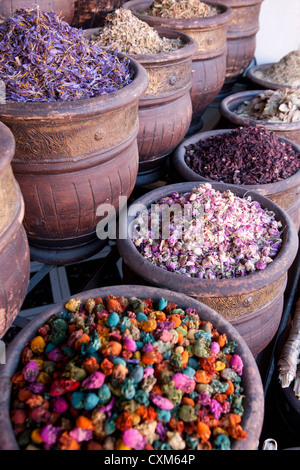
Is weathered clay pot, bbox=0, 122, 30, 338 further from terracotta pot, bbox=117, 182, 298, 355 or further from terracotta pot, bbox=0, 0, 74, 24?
terracotta pot, bbox=0, 0, 74, 24

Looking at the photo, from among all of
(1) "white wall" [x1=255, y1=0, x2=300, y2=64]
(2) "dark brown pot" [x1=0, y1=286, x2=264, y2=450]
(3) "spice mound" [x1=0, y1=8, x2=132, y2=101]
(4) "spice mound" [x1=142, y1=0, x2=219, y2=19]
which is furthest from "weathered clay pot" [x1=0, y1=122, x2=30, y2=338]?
(1) "white wall" [x1=255, y1=0, x2=300, y2=64]

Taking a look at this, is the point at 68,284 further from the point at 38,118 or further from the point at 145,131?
the point at 38,118

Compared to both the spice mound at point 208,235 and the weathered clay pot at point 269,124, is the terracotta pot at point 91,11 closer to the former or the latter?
the weathered clay pot at point 269,124

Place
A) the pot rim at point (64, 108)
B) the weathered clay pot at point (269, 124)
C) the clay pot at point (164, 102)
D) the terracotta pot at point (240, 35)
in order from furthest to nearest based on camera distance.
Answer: the terracotta pot at point (240, 35), the weathered clay pot at point (269, 124), the clay pot at point (164, 102), the pot rim at point (64, 108)

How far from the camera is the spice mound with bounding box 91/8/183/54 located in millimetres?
1495

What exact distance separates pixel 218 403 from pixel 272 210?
0.76m

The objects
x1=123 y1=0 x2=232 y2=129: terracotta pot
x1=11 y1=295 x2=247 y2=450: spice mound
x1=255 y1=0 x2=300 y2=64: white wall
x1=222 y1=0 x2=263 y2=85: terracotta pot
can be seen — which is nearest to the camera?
x1=11 y1=295 x2=247 y2=450: spice mound

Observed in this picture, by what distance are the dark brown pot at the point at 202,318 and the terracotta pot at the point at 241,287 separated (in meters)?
0.08

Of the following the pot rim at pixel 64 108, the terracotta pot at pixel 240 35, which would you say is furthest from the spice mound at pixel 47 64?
the terracotta pot at pixel 240 35

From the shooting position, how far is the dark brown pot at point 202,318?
2.28 feet

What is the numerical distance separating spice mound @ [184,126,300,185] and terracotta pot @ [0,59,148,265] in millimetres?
367

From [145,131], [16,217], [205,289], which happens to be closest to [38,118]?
[16,217]

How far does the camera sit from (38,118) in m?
0.94

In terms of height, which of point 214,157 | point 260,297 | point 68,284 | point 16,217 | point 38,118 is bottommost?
point 68,284
